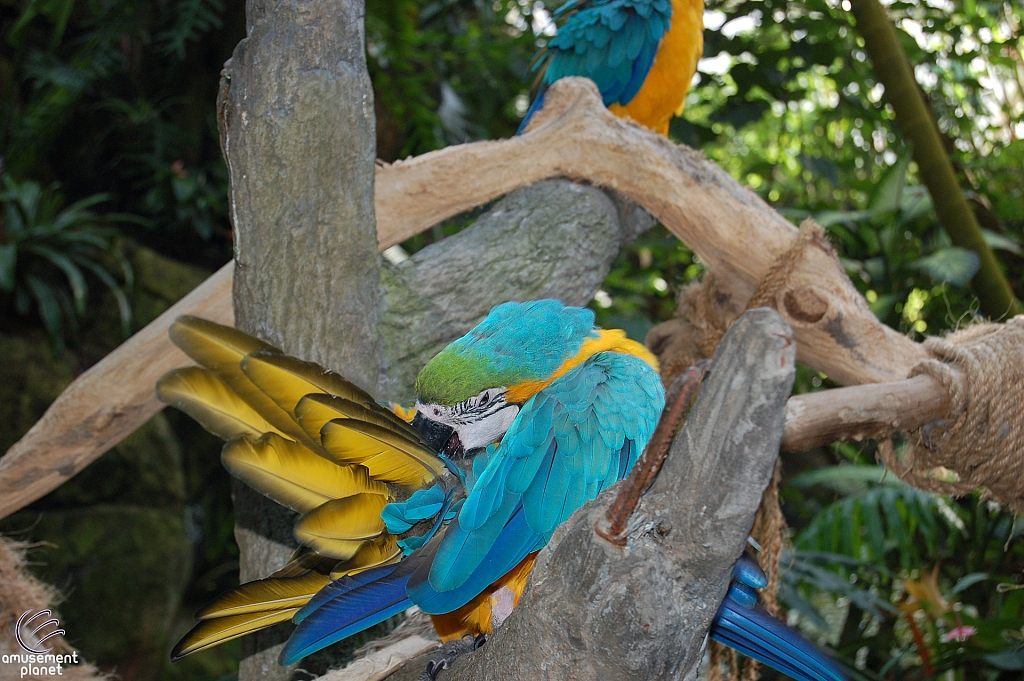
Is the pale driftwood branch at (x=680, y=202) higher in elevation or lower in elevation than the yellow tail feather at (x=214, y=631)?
higher

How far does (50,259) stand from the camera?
3.12m

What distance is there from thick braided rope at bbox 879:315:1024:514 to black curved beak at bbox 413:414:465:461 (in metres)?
0.84

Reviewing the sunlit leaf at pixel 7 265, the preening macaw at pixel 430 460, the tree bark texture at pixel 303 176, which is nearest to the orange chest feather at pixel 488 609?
the preening macaw at pixel 430 460

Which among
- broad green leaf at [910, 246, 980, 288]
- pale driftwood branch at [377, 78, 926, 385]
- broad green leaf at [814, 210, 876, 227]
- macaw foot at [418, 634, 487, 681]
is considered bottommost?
macaw foot at [418, 634, 487, 681]

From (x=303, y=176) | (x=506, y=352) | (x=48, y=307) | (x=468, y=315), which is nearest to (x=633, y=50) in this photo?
(x=468, y=315)

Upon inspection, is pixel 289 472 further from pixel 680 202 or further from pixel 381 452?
pixel 680 202

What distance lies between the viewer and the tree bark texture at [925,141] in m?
1.86

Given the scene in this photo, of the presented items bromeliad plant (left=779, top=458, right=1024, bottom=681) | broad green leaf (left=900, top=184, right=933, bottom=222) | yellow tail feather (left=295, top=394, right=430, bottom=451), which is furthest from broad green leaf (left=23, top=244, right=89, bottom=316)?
broad green leaf (left=900, top=184, right=933, bottom=222)

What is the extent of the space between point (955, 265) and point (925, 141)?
41cm

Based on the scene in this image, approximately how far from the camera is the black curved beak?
0.91 m

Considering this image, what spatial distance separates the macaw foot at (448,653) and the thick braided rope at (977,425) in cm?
82

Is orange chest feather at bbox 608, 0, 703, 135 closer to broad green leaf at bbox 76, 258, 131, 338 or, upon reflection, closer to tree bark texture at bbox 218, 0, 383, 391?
tree bark texture at bbox 218, 0, 383, 391

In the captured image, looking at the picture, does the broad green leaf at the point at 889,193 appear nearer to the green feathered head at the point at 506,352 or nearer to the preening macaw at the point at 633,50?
the preening macaw at the point at 633,50

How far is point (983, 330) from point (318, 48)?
1288 mm
